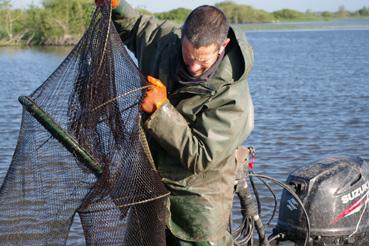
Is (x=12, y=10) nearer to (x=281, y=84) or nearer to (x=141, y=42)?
(x=281, y=84)

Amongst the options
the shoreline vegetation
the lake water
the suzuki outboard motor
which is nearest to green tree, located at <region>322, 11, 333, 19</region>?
the shoreline vegetation

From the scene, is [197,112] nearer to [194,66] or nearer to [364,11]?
[194,66]

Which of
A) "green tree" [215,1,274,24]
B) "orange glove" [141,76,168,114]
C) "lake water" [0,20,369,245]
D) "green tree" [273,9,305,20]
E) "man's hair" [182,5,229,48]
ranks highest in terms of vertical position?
"man's hair" [182,5,229,48]

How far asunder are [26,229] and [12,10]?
8000cm

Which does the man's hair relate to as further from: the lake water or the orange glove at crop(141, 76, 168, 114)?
the lake water

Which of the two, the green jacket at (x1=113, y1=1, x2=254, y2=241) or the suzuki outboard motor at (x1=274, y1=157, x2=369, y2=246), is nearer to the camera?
the green jacket at (x1=113, y1=1, x2=254, y2=241)

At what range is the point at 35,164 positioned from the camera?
379cm

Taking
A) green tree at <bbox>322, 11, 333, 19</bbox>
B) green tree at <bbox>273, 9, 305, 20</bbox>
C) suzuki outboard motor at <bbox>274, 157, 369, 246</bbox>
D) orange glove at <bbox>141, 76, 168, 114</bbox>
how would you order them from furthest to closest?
1. green tree at <bbox>322, 11, 333, 19</bbox>
2. green tree at <bbox>273, 9, 305, 20</bbox>
3. suzuki outboard motor at <bbox>274, 157, 369, 246</bbox>
4. orange glove at <bbox>141, 76, 168, 114</bbox>

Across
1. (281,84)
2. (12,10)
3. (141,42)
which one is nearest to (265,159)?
(141,42)

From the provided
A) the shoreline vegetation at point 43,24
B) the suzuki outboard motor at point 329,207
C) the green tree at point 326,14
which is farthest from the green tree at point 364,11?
the suzuki outboard motor at point 329,207

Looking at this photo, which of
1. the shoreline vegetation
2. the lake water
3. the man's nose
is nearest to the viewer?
the man's nose

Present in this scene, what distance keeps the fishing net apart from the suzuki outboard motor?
64.2 inches

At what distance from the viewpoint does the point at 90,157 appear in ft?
11.9

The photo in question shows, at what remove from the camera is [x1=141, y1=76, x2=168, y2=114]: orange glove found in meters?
3.54
